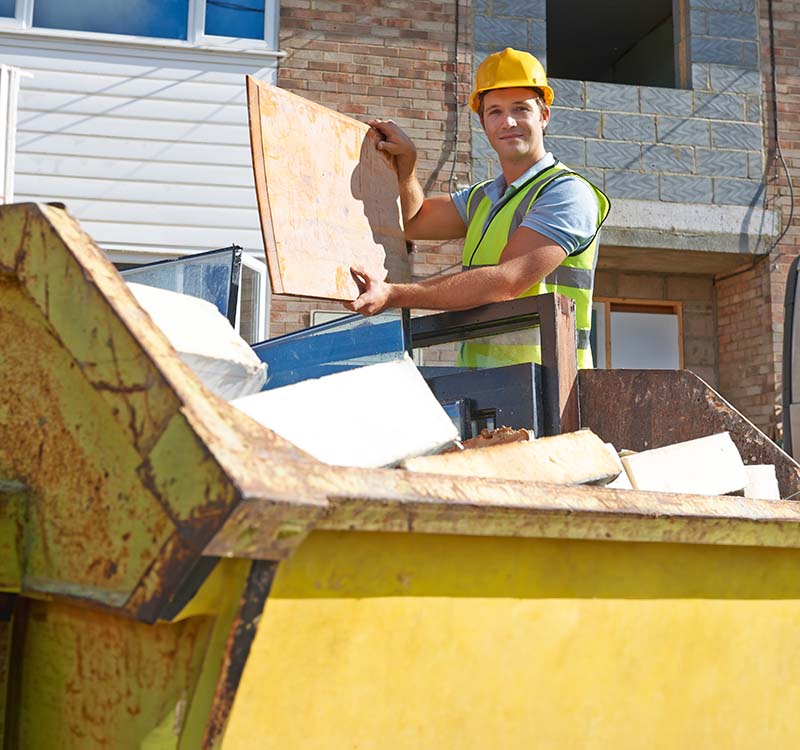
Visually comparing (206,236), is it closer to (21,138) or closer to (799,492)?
(21,138)

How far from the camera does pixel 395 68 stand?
Answer: 28.0 ft

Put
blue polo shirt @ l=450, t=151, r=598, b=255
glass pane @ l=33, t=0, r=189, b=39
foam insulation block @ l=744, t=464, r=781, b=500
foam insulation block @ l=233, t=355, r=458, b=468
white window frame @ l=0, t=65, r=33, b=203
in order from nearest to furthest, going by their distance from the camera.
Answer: foam insulation block @ l=233, t=355, r=458, b=468
foam insulation block @ l=744, t=464, r=781, b=500
blue polo shirt @ l=450, t=151, r=598, b=255
white window frame @ l=0, t=65, r=33, b=203
glass pane @ l=33, t=0, r=189, b=39

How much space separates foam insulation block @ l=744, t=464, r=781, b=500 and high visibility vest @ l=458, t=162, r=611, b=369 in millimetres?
731

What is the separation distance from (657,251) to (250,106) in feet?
22.2

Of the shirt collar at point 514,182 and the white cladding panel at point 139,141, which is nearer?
the shirt collar at point 514,182

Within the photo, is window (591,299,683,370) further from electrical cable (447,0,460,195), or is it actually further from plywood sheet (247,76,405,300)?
plywood sheet (247,76,405,300)

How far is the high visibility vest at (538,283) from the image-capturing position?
3.04m

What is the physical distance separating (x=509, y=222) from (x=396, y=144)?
44 cm

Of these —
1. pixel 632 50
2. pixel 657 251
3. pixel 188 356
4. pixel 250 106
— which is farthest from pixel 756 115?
pixel 188 356

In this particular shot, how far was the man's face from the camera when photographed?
11.1ft

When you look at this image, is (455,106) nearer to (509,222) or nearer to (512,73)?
(512,73)

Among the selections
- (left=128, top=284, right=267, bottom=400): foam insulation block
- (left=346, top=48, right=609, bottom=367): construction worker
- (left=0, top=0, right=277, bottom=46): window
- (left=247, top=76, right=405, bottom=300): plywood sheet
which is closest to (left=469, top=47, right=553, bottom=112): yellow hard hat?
(left=346, top=48, right=609, bottom=367): construction worker

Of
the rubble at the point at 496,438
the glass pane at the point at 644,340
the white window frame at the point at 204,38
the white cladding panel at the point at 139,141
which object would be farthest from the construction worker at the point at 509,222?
the glass pane at the point at 644,340

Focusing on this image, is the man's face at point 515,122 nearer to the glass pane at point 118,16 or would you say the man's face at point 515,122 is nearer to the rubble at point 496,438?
the rubble at point 496,438
